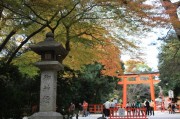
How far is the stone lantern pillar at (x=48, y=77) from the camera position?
8.82 m

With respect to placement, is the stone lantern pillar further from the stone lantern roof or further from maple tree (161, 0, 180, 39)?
maple tree (161, 0, 180, 39)

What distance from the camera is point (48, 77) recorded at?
Answer: 922 centimetres

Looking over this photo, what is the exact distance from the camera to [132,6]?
10383 mm

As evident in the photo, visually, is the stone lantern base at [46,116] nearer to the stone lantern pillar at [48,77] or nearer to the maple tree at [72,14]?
the stone lantern pillar at [48,77]

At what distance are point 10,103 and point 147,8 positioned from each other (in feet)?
22.6

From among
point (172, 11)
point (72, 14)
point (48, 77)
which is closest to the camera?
point (48, 77)

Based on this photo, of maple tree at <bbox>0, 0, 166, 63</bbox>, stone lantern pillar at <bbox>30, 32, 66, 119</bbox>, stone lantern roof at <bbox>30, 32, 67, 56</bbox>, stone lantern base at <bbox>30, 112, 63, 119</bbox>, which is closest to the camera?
stone lantern base at <bbox>30, 112, 63, 119</bbox>

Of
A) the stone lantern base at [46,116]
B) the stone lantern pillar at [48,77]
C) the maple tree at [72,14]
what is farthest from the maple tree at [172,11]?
the stone lantern base at [46,116]

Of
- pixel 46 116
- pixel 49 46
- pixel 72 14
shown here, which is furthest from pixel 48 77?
pixel 72 14

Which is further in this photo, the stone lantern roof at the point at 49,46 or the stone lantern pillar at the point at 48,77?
the stone lantern roof at the point at 49,46

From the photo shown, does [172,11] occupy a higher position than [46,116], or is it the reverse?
[172,11]

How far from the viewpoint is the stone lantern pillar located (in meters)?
8.82

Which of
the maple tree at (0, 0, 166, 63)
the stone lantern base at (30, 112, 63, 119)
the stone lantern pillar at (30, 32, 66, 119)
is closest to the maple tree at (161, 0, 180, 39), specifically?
the maple tree at (0, 0, 166, 63)

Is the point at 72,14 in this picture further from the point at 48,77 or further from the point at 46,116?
the point at 46,116
